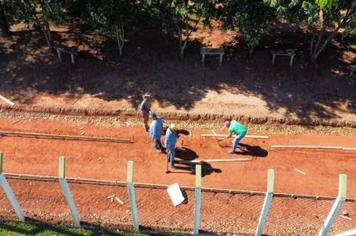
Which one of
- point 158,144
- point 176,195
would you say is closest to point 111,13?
point 158,144

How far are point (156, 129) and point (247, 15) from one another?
19.5 feet

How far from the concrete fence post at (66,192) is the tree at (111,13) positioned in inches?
323

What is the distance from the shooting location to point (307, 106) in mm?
16953

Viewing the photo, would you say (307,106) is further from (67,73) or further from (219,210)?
(67,73)

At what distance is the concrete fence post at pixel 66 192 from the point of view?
1027cm

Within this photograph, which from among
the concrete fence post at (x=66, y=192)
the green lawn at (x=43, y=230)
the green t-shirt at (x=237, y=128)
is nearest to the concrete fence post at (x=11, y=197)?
the green lawn at (x=43, y=230)

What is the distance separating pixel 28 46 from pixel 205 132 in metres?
9.39

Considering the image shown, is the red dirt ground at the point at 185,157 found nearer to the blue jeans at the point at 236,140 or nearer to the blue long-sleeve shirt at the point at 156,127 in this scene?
the blue jeans at the point at 236,140

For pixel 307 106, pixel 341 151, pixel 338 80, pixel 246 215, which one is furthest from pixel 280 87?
pixel 246 215

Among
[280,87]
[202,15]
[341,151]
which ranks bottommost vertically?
[341,151]

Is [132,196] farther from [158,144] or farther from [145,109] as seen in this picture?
[145,109]

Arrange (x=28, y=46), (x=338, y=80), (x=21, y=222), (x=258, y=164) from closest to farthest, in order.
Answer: (x=21, y=222)
(x=258, y=164)
(x=338, y=80)
(x=28, y=46)

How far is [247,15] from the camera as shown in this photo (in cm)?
1641

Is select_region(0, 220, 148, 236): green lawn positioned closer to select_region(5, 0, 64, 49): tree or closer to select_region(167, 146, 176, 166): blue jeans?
select_region(167, 146, 176, 166): blue jeans
